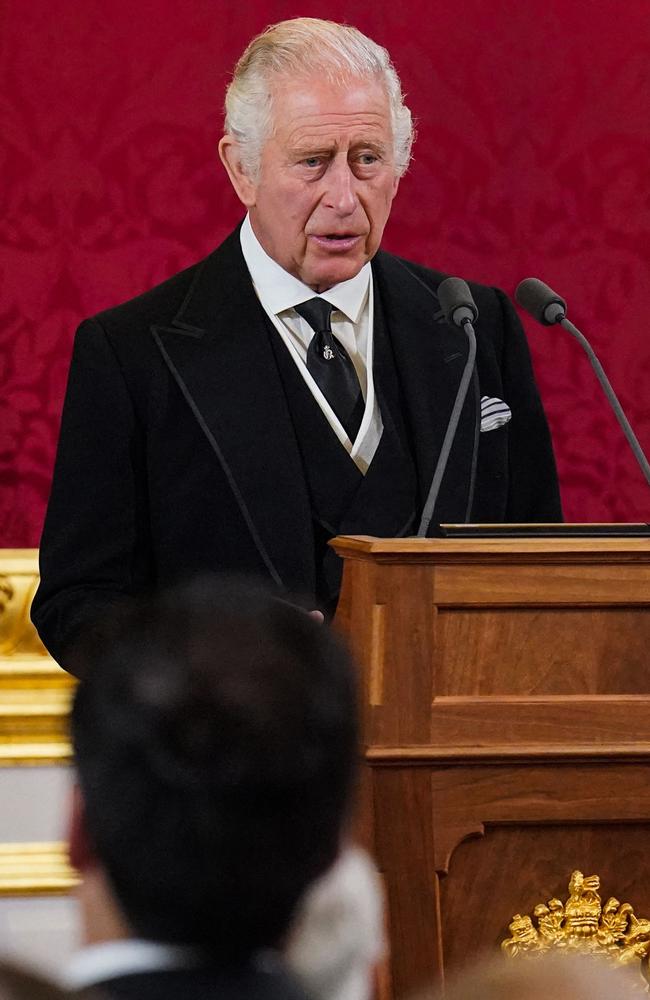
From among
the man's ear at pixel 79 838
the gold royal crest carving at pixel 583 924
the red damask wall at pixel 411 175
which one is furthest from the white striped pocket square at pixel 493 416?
the man's ear at pixel 79 838

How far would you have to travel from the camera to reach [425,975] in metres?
1.76

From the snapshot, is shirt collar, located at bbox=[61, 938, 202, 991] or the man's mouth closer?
shirt collar, located at bbox=[61, 938, 202, 991]

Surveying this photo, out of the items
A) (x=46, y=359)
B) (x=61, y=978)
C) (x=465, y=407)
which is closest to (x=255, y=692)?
(x=61, y=978)

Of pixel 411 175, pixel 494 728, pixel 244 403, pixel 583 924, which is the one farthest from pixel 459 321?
pixel 411 175

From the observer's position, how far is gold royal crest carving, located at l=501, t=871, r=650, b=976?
1.79 metres

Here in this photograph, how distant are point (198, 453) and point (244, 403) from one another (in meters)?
0.09

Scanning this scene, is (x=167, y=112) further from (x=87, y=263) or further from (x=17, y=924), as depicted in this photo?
(x=17, y=924)

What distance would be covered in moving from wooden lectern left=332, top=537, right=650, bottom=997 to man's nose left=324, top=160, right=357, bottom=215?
568mm

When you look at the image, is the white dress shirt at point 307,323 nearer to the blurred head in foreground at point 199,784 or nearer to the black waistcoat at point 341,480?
the black waistcoat at point 341,480

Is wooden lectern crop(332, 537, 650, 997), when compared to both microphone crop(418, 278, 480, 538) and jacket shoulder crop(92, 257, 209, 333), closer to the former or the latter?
microphone crop(418, 278, 480, 538)

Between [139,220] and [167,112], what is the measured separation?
0.23m

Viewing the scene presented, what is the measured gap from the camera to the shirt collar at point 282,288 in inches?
89.9

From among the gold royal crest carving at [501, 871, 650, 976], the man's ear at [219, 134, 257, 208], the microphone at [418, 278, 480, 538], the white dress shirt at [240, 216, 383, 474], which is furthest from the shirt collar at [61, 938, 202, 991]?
the man's ear at [219, 134, 257, 208]

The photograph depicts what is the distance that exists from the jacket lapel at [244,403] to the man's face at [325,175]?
4.4 inches
